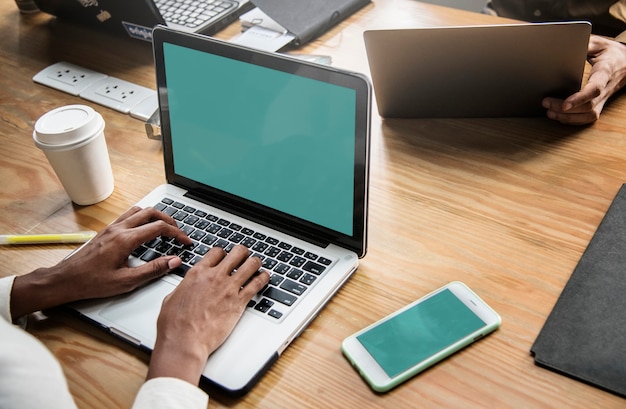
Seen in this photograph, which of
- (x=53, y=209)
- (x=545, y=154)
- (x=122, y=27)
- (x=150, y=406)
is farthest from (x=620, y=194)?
(x=122, y=27)

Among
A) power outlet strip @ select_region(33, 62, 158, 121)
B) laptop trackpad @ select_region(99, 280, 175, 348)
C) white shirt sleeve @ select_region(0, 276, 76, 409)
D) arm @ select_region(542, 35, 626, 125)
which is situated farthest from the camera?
power outlet strip @ select_region(33, 62, 158, 121)

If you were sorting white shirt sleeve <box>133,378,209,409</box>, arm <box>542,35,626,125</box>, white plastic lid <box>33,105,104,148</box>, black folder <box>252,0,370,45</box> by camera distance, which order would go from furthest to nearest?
1. black folder <box>252,0,370,45</box>
2. arm <box>542,35,626,125</box>
3. white plastic lid <box>33,105,104,148</box>
4. white shirt sleeve <box>133,378,209,409</box>

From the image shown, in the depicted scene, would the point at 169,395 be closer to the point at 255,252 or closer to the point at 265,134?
the point at 255,252

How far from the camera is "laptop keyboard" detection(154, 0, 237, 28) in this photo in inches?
56.6

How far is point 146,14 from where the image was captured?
1353 mm

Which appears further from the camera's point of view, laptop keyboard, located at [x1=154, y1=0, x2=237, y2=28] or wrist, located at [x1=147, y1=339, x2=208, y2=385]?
laptop keyboard, located at [x1=154, y1=0, x2=237, y2=28]

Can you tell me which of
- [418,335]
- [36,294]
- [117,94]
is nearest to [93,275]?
[36,294]

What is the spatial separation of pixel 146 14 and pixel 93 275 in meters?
0.74

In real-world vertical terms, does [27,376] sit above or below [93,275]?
above

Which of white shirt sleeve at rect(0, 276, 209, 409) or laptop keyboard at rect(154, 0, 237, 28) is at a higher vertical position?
white shirt sleeve at rect(0, 276, 209, 409)

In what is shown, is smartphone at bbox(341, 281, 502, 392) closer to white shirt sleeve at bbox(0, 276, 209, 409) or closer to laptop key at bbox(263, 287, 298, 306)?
laptop key at bbox(263, 287, 298, 306)

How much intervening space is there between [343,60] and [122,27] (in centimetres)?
52

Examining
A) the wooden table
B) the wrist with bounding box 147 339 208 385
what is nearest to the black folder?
the wooden table

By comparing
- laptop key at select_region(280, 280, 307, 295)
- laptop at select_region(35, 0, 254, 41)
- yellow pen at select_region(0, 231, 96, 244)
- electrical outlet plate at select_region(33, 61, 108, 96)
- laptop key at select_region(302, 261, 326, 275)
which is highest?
laptop at select_region(35, 0, 254, 41)
